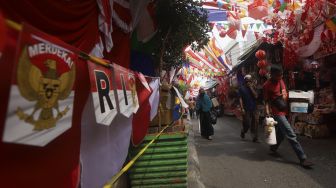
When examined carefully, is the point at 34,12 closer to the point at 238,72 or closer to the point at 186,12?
the point at 186,12

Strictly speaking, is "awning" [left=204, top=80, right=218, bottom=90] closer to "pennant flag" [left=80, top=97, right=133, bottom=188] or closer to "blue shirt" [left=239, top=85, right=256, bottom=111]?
"blue shirt" [left=239, top=85, right=256, bottom=111]

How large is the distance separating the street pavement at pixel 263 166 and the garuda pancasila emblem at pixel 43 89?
4.64 m

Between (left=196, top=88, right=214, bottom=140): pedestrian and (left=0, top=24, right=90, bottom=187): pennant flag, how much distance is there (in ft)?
33.2

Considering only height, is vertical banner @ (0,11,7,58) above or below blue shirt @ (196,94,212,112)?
above

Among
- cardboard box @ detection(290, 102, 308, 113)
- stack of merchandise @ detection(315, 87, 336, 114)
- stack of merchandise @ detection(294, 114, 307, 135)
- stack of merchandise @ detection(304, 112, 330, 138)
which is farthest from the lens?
stack of merchandise @ detection(294, 114, 307, 135)

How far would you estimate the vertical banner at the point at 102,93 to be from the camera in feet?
9.09

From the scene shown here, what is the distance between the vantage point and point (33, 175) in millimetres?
2016

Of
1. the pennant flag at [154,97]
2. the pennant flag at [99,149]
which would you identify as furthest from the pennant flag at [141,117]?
the pennant flag at [99,149]

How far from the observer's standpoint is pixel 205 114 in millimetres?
12578

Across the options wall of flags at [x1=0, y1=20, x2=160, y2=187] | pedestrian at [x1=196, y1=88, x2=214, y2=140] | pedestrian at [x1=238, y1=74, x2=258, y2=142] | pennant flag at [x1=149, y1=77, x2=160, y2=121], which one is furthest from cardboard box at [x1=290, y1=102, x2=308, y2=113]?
wall of flags at [x1=0, y1=20, x2=160, y2=187]

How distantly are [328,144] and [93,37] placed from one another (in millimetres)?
7604

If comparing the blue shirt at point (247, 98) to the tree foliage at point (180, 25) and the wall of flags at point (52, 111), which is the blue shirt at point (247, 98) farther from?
the wall of flags at point (52, 111)

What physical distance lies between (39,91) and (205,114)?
10.8m

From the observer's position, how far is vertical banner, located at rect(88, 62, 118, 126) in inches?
109
